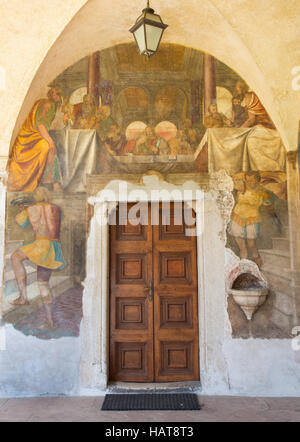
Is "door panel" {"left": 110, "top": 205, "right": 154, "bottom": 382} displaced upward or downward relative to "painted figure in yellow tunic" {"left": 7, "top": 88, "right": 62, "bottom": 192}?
downward

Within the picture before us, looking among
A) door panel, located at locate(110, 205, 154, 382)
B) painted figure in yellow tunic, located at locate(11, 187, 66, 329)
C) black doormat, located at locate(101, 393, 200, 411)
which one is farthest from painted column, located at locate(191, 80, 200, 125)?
black doormat, located at locate(101, 393, 200, 411)

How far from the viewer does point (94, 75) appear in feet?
16.6

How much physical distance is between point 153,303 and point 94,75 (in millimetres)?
3334

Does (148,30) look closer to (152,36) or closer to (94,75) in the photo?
(152,36)

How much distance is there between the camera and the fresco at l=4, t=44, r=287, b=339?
15.4 ft

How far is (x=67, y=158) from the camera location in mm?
4891

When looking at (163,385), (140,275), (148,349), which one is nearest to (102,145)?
(140,275)

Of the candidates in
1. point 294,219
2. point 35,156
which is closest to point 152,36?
point 35,156

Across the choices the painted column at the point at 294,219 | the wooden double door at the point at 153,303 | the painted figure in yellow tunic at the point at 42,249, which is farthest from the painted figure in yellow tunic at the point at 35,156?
the painted column at the point at 294,219

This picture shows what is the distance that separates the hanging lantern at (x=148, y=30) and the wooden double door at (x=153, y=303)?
2097mm

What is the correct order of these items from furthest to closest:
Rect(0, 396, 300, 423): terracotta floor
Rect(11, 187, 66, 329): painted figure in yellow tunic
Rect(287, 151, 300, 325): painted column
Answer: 1. Rect(11, 187, 66, 329): painted figure in yellow tunic
2. Rect(287, 151, 300, 325): painted column
3. Rect(0, 396, 300, 423): terracotta floor

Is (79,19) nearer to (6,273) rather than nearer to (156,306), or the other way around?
(6,273)

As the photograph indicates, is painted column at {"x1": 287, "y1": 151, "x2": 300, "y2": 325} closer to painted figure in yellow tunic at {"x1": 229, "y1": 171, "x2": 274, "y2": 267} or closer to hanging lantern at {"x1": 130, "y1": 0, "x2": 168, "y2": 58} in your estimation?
painted figure in yellow tunic at {"x1": 229, "y1": 171, "x2": 274, "y2": 267}

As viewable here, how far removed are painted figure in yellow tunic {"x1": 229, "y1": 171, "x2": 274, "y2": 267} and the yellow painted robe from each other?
2603mm
